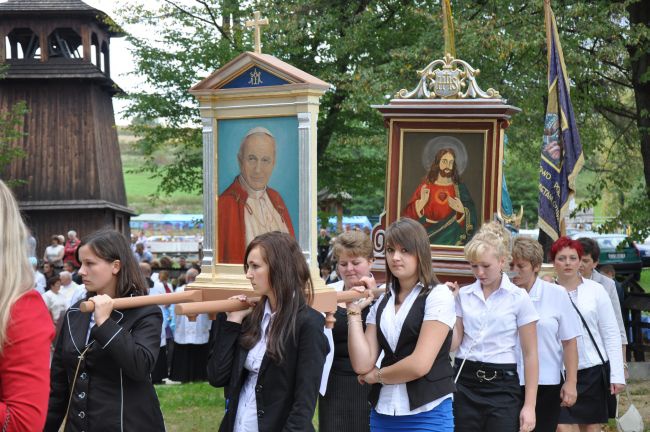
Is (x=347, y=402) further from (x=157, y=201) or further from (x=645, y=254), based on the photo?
(x=157, y=201)

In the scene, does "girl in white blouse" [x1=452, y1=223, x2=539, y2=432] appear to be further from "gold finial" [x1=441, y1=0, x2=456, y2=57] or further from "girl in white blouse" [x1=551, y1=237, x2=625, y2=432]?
"gold finial" [x1=441, y1=0, x2=456, y2=57]

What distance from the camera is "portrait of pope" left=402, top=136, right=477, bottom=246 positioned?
11.1 metres

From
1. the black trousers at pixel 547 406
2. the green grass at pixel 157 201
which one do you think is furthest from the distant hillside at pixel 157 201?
the black trousers at pixel 547 406

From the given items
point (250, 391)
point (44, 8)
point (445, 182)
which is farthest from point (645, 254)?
point (250, 391)

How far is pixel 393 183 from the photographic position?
11484 mm

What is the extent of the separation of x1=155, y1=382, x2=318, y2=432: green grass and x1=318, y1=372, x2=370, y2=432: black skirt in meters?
4.45

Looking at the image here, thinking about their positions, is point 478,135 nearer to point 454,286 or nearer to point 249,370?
point 454,286

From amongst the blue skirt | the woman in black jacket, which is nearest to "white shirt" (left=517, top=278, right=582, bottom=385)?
the blue skirt

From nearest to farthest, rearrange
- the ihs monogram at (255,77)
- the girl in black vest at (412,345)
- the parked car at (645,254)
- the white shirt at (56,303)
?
the girl in black vest at (412,345) → the ihs monogram at (255,77) → the white shirt at (56,303) → the parked car at (645,254)

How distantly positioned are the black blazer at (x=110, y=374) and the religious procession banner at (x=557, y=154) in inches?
275

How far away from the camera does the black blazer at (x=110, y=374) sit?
198 inches

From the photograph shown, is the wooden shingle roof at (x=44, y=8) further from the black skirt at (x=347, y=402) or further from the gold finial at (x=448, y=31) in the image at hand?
the black skirt at (x=347, y=402)

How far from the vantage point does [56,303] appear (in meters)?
17.7

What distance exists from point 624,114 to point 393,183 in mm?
9328
